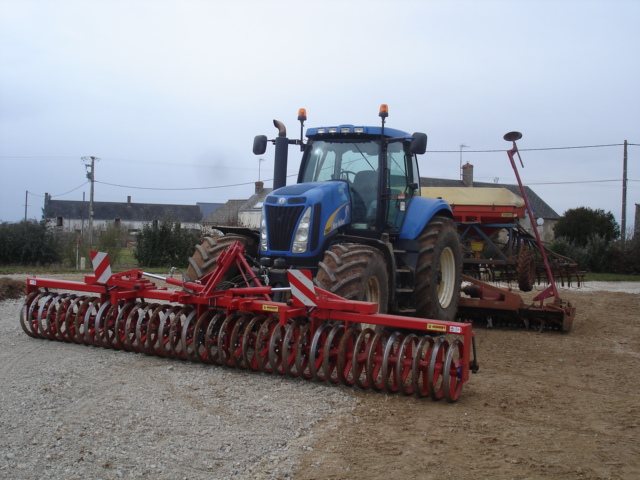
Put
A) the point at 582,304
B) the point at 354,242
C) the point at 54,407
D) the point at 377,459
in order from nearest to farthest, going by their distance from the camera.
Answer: the point at 377,459 < the point at 54,407 < the point at 354,242 < the point at 582,304

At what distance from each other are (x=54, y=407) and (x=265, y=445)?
1696 millimetres

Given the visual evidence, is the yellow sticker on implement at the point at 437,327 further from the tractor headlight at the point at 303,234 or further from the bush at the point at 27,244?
the bush at the point at 27,244

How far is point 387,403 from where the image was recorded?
17.5 feet

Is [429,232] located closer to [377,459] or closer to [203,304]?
[203,304]

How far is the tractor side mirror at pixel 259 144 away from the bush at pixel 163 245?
60.3 ft

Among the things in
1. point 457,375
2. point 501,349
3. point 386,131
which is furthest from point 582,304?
point 457,375

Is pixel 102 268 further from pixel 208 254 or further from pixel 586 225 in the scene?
pixel 586 225

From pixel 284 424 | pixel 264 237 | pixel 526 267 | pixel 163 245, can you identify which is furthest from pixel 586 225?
pixel 284 424

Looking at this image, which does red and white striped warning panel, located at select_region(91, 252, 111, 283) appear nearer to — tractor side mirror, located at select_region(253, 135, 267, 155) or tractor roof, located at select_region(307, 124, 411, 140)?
tractor side mirror, located at select_region(253, 135, 267, 155)

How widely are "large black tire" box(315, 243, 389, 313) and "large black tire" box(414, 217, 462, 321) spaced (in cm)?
128

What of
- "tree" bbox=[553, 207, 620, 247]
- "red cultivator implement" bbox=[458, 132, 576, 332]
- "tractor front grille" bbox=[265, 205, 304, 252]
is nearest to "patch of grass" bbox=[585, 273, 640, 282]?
"tree" bbox=[553, 207, 620, 247]

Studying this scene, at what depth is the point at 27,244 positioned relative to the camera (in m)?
23.8

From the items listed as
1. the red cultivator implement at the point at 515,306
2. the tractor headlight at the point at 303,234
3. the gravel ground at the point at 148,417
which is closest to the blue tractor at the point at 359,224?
the tractor headlight at the point at 303,234

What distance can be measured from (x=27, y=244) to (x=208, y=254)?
1862 centimetres
